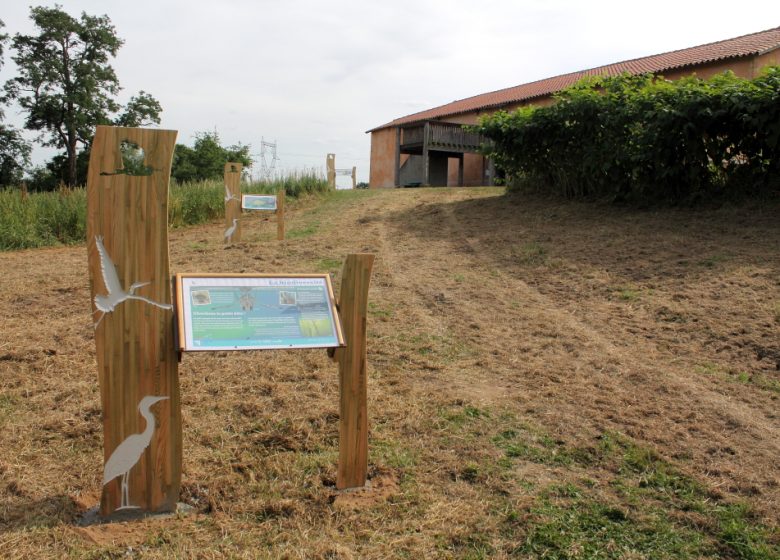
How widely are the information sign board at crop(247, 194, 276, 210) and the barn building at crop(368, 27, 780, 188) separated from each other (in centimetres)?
860

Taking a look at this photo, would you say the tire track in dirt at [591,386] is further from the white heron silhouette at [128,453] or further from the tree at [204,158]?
the tree at [204,158]

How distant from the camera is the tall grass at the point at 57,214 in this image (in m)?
12.2

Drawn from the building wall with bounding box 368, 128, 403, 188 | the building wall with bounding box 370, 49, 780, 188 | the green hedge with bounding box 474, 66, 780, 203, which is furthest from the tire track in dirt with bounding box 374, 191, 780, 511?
the building wall with bounding box 368, 128, 403, 188

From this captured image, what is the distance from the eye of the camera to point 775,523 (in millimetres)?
2740

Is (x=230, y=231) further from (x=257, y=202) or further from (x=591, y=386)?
(x=591, y=386)

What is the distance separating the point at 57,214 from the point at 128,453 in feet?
38.7

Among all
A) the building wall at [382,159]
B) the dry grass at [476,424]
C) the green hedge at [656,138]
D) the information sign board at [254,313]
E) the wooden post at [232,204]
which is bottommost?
the dry grass at [476,424]

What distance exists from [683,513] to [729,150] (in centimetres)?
811

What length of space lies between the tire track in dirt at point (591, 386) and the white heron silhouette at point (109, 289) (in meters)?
2.34

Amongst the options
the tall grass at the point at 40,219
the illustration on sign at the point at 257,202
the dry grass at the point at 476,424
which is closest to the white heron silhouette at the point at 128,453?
the dry grass at the point at 476,424

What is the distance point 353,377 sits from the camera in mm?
3119

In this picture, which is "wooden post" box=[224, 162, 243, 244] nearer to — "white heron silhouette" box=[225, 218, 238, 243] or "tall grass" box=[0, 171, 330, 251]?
"white heron silhouette" box=[225, 218, 238, 243]

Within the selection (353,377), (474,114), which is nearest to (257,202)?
(353,377)

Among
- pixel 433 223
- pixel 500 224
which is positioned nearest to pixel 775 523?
pixel 500 224
